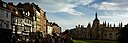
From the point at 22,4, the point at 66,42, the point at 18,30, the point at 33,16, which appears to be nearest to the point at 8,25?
the point at 18,30

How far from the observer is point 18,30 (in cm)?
6012

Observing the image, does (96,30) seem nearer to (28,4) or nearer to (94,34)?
(94,34)

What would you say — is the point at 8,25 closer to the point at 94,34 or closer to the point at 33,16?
the point at 33,16

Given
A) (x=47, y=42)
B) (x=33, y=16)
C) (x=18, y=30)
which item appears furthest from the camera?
(x=33, y=16)

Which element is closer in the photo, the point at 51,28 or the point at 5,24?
the point at 5,24

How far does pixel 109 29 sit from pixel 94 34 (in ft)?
34.4

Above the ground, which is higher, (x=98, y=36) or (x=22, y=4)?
(x=22, y=4)

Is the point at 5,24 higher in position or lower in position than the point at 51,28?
higher

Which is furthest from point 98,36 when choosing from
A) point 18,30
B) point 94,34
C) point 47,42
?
point 47,42

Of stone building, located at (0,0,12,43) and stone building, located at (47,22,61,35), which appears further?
stone building, located at (47,22,61,35)

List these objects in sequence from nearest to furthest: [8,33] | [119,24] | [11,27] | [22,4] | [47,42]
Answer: [47,42]
[8,33]
[11,27]
[22,4]
[119,24]

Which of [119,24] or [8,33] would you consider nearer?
[8,33]

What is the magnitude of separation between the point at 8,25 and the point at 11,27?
2381 millimetres

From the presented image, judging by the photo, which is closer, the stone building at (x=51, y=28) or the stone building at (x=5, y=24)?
the stone building at (x=5, y=24)
